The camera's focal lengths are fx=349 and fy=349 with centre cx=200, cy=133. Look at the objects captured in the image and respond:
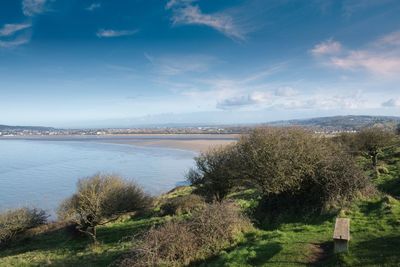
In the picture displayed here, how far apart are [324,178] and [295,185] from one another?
188 centimetres

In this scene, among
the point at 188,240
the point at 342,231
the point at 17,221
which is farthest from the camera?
the point at 17,221

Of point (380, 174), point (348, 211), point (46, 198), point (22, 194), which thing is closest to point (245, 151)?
point (348, 211)

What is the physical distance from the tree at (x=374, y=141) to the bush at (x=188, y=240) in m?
28.4

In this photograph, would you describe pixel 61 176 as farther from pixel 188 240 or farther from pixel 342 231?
pixel 342 231

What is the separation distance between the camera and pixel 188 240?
1510 cm

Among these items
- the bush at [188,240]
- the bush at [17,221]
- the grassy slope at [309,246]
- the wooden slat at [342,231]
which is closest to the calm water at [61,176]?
the bush at [17,221]

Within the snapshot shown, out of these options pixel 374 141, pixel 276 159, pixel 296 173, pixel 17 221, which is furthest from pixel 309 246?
pixel 374 141

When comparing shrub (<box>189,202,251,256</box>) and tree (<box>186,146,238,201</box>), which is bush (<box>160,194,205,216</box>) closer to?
tree (<box>186,146,238,201</box>)

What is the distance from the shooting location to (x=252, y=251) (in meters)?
13.8

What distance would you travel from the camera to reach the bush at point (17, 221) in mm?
33312

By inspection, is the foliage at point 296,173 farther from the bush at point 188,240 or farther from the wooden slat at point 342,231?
the wooden slat at point 342,231

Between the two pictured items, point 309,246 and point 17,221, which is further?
point 17,221

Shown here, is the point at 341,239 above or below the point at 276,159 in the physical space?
below

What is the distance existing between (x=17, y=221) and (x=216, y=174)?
68.9 ft
